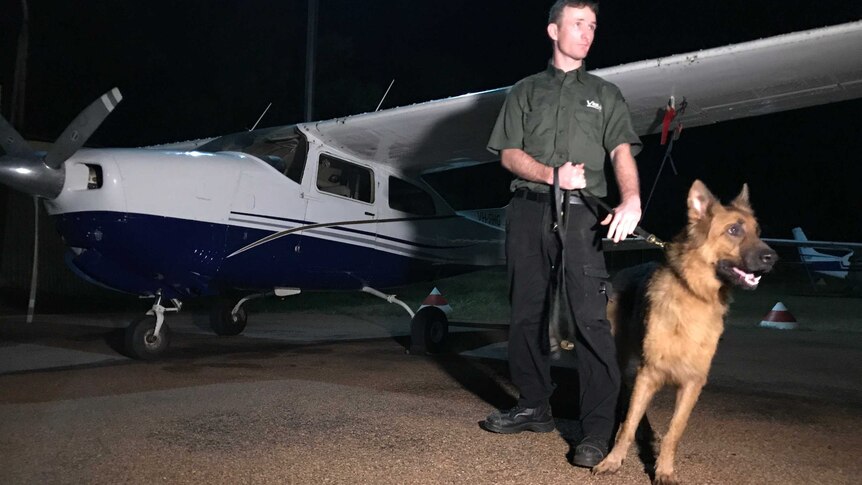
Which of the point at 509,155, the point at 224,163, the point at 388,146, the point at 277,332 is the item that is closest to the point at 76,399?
the point at 224,163

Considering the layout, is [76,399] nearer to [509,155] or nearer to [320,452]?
[320,452]

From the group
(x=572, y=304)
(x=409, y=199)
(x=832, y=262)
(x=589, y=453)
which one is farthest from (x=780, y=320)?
(x=832, y=262)

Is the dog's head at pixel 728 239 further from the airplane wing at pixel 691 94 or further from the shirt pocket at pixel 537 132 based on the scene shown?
the airplane wing at pixel 691 94

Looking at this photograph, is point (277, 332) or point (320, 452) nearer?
point (320, 452)

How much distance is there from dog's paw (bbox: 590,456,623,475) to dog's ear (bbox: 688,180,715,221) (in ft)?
3.80

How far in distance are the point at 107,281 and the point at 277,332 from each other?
11.0ft

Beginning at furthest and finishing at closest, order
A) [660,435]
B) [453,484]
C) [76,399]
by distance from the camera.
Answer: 1. [76,399]
2. [660,435]
3. [453,484]

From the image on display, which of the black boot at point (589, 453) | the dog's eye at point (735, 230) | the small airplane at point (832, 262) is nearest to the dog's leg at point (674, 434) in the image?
the black boot at point (589, 453)

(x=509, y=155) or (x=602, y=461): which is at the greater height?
(x=509, y=155)

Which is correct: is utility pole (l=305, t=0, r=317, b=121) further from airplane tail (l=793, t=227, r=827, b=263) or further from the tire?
airplane tail (l=793, t=227, r=827, b=263)

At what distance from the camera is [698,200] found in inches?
130

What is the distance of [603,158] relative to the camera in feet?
11.2

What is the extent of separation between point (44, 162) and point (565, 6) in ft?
14.3

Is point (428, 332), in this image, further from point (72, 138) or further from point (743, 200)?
point (743, 200)
